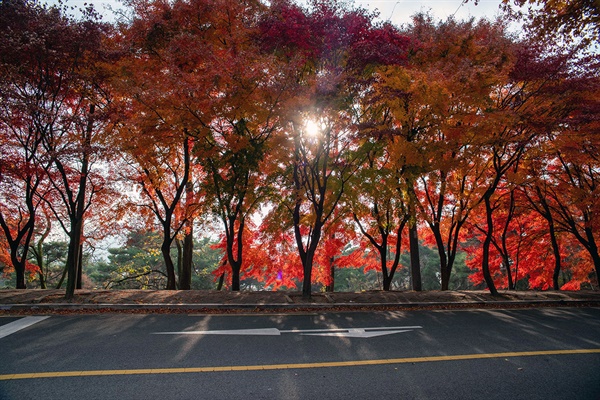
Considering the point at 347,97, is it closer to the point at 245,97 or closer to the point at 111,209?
the point at 245,97

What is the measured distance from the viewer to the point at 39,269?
19.0 metres

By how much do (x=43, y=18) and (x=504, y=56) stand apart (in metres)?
13.8

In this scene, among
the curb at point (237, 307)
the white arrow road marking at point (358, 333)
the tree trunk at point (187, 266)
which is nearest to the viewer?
the white arrow road marking at point (358, 333)

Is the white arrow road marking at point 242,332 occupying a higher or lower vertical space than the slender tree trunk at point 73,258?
lower

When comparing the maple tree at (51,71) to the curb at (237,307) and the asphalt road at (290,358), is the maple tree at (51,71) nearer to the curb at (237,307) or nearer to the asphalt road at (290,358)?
the curb at (237,307)

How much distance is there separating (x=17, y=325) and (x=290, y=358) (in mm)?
6053

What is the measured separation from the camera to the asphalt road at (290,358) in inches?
164

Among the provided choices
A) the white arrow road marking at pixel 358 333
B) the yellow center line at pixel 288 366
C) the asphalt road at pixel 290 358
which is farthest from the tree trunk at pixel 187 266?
the yellow center line at pixel 288 366

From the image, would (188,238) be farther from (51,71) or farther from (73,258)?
(51,71)

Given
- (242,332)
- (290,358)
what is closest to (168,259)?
(242,332)

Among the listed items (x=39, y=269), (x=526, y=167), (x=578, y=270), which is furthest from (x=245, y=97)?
(x=578, y=270)

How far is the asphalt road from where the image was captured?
417 centimetres

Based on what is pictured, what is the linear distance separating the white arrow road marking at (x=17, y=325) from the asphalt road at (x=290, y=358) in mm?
43

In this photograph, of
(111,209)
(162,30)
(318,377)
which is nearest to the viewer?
(318,377)
